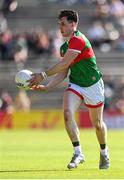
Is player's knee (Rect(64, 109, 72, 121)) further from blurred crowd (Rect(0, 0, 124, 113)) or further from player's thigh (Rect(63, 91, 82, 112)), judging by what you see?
blurred crowd (Rect(0, 0, 124, 113))

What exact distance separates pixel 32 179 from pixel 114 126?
21.0m

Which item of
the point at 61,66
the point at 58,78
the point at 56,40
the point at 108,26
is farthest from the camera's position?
the point at 108,26

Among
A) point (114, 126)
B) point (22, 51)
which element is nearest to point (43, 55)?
point (22, 51)

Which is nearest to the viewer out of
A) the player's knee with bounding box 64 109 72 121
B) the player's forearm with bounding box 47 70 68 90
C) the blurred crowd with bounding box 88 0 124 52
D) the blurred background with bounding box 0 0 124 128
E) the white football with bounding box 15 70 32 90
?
the white football with bounding box 15 70 32 90

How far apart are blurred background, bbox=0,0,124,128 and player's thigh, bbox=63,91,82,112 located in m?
17.9

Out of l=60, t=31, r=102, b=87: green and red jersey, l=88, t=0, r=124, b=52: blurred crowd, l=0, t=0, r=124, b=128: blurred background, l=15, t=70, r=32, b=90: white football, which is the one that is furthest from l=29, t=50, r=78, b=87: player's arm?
l=88, t=0, r=124, b=52: blurred crowd

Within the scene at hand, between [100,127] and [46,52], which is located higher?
[100,127]

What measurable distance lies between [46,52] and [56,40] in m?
0.69

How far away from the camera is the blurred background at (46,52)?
3133 cm

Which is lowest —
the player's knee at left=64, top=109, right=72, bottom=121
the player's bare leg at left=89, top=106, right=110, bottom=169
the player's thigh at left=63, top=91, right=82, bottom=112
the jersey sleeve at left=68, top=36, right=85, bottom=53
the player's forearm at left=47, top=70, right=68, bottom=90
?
the player's bare leg at left=89, top=106, right=110, bottom=169

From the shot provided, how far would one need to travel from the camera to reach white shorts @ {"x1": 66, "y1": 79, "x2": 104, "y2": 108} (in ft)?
42.6

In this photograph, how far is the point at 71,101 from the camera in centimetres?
1291

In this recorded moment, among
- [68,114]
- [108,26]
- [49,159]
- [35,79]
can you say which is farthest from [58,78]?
[108,26]

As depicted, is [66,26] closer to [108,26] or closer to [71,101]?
[71,101]
